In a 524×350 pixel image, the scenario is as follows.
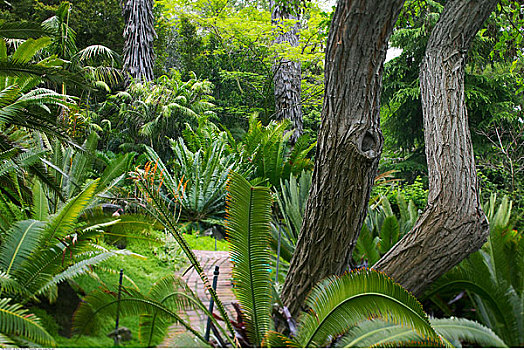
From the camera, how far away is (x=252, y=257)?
74.5 inches

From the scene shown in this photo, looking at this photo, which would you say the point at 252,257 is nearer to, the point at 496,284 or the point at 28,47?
the point at 496,284

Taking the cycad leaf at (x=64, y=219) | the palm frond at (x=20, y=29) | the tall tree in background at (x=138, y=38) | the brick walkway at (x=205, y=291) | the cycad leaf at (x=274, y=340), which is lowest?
the brick walkway at (x=205, y=291)

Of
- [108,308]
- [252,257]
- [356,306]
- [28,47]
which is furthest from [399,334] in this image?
[28,47]

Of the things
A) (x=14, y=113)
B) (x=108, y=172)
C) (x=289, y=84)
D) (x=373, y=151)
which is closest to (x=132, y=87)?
(x=289, y=84)

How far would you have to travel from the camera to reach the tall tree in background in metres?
8.91

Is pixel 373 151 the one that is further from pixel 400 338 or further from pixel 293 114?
pixel 293 114

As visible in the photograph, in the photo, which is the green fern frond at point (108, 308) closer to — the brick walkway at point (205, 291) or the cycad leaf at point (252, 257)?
the brick walkway at point (205, 291)

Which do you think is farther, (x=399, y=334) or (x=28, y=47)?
(x=28, y=47)

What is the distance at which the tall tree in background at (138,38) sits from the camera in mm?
8914

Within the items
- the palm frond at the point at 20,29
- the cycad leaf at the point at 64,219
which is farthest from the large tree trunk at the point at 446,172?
the palm frond at the point at 20,29

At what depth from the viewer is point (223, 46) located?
11336mm

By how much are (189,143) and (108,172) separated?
274cm

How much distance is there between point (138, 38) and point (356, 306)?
887 cm

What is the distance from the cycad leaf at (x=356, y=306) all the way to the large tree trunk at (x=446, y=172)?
2.68 ft
